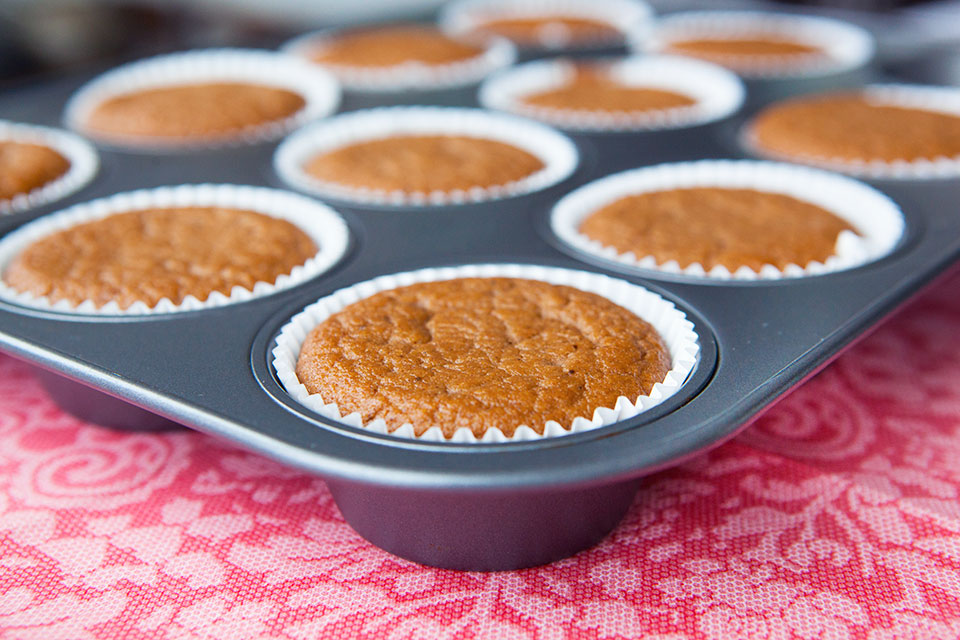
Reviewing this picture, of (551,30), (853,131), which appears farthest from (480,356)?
(551,30)

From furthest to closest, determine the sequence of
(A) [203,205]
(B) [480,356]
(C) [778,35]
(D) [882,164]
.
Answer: (C) [778,35] < (D) [882,164] < (A) [203,205] < (B) [480,356]

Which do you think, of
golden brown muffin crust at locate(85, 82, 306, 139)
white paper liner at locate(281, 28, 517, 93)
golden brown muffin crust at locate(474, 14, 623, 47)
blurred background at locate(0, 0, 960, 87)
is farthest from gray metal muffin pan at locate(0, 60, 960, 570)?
blurred background at locate(0, 0, 960, 87)

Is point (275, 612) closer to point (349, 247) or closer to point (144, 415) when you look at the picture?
point (144, 415)

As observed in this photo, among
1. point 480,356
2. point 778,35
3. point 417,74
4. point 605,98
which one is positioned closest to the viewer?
point 480,356

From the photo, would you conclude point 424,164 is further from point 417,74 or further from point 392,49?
point 392,49

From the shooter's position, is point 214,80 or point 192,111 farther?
point 214,80

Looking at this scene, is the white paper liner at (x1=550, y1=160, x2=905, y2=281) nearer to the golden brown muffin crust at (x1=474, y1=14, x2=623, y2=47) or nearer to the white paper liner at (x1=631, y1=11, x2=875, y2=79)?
the white paper liner at (x1=631, y1=11, x2=875, y2=79)

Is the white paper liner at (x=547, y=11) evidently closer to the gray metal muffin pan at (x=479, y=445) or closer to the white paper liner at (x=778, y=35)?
the white paper liner at (x=778, y=35)
